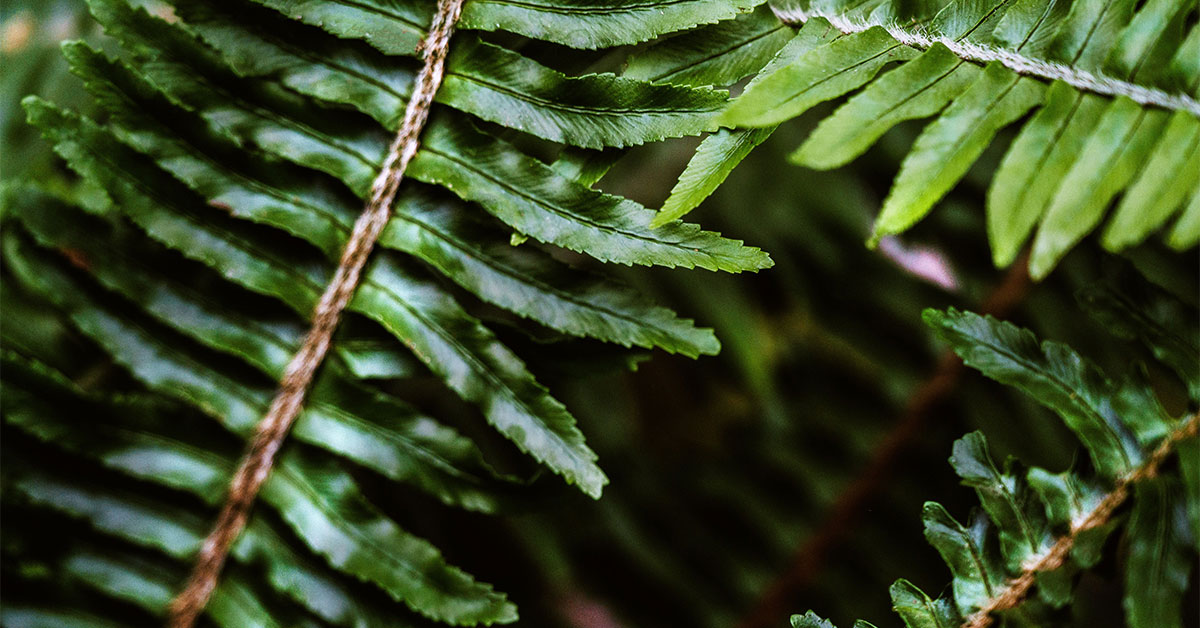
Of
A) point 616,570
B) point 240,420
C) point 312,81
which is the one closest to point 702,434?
point 616,570

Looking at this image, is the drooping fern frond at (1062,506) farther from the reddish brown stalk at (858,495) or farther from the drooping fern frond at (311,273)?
the reddish brown stalk at (858,495)

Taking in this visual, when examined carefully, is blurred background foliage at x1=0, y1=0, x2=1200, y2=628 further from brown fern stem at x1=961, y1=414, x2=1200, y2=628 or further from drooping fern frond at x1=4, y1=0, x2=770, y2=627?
brown fern stem at x1=961, y1=414, x2=1200, y2=628

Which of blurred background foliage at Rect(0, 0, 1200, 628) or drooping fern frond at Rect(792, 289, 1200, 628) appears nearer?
drooping fern frond at Rect(792, 289, 1200, 628)

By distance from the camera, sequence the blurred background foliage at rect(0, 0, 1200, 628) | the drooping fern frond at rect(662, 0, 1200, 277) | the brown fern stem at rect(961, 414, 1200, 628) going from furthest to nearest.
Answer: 1. the blurred background foliage at rect(0, 0, 1200, 628)
2. the brown fern stem at rect(961, 414, 1200, 628)
3. the drooping fern frond at rect(662, 0, 1200, 277)

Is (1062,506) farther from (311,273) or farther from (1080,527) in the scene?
(311,273)

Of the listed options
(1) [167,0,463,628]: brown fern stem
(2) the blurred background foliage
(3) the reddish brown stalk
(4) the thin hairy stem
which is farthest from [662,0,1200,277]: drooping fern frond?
(3) the reddish brown stalk

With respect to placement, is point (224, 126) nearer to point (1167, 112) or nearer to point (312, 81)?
point (312, 81)
